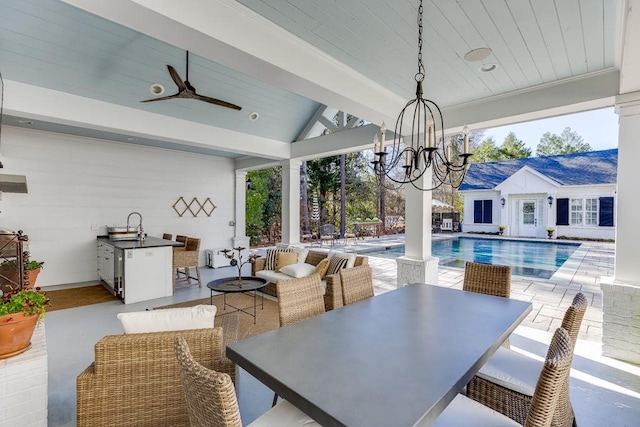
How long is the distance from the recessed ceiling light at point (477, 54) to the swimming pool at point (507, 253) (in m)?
5.37

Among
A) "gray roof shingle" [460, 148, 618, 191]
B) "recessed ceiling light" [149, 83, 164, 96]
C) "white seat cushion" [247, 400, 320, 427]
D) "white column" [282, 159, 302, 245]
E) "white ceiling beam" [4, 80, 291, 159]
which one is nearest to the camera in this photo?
"white seat cushion" [247, 400, 320, 427]

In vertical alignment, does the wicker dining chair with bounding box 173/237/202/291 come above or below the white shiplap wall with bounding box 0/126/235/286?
below

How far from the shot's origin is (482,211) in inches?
622

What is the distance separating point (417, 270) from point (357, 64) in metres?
2.98

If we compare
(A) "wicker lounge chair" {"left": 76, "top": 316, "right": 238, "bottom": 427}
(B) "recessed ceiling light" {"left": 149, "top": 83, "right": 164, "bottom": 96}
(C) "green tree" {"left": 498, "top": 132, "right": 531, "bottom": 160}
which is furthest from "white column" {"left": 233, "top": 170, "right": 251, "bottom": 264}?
(C) "green tree" {"left": 498, "top": 132, "right": 531, "bottom": 160}

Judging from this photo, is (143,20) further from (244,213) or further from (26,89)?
(244,213)

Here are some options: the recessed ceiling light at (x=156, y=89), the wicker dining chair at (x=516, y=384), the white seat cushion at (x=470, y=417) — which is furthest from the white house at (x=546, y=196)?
the white seat cushion at (x=470, y=417)

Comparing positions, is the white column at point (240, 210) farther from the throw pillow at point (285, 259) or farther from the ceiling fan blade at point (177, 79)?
the ceiling fan blade at point (177, 79)

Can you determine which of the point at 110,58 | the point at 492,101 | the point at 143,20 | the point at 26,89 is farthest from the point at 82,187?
the point at 492,101

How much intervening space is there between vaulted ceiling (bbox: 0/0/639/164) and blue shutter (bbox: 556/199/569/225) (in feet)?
42.0

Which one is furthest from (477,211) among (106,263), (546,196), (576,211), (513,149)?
(106,263)

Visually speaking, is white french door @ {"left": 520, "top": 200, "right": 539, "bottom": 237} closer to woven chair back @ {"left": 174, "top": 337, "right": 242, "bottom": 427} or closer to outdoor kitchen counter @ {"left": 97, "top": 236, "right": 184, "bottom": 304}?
outdoor kitchen counter @ {"left": 97, "top": 236, "right": 184, "bottom": 304}

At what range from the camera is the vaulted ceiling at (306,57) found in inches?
88.2

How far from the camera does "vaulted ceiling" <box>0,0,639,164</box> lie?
2.24m
